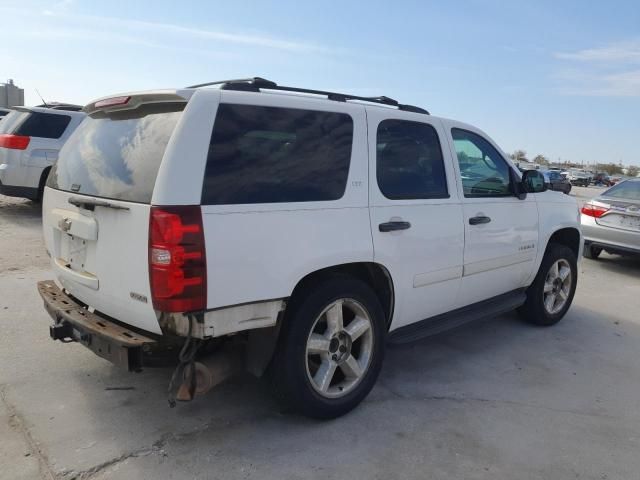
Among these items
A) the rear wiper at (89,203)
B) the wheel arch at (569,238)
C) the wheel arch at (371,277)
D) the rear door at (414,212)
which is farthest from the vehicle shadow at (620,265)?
the rear wiper at (89,203)

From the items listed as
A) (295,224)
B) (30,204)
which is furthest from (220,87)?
(30,204)

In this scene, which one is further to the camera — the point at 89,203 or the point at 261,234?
the point at 89,203

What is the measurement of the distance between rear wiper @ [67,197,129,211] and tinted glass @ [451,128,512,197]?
2.61 m

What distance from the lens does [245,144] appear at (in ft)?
9.39

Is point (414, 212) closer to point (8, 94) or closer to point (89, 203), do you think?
point (89, 203)

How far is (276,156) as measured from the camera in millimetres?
2990

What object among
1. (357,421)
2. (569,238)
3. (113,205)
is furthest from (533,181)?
(113,205)

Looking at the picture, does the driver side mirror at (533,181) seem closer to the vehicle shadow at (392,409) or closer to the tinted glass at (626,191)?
the vehicle shadow at (392,409)

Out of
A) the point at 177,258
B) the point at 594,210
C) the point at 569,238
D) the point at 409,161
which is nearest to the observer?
the point at 177,258

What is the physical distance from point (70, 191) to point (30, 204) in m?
9.08

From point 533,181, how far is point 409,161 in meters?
1.66

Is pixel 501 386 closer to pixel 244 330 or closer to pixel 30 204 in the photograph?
pixel 244 330

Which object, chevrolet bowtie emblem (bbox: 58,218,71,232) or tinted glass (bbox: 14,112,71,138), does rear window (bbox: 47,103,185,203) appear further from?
tinted glass (bbox: 14,112,71,138)

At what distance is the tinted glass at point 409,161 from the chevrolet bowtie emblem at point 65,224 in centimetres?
194
